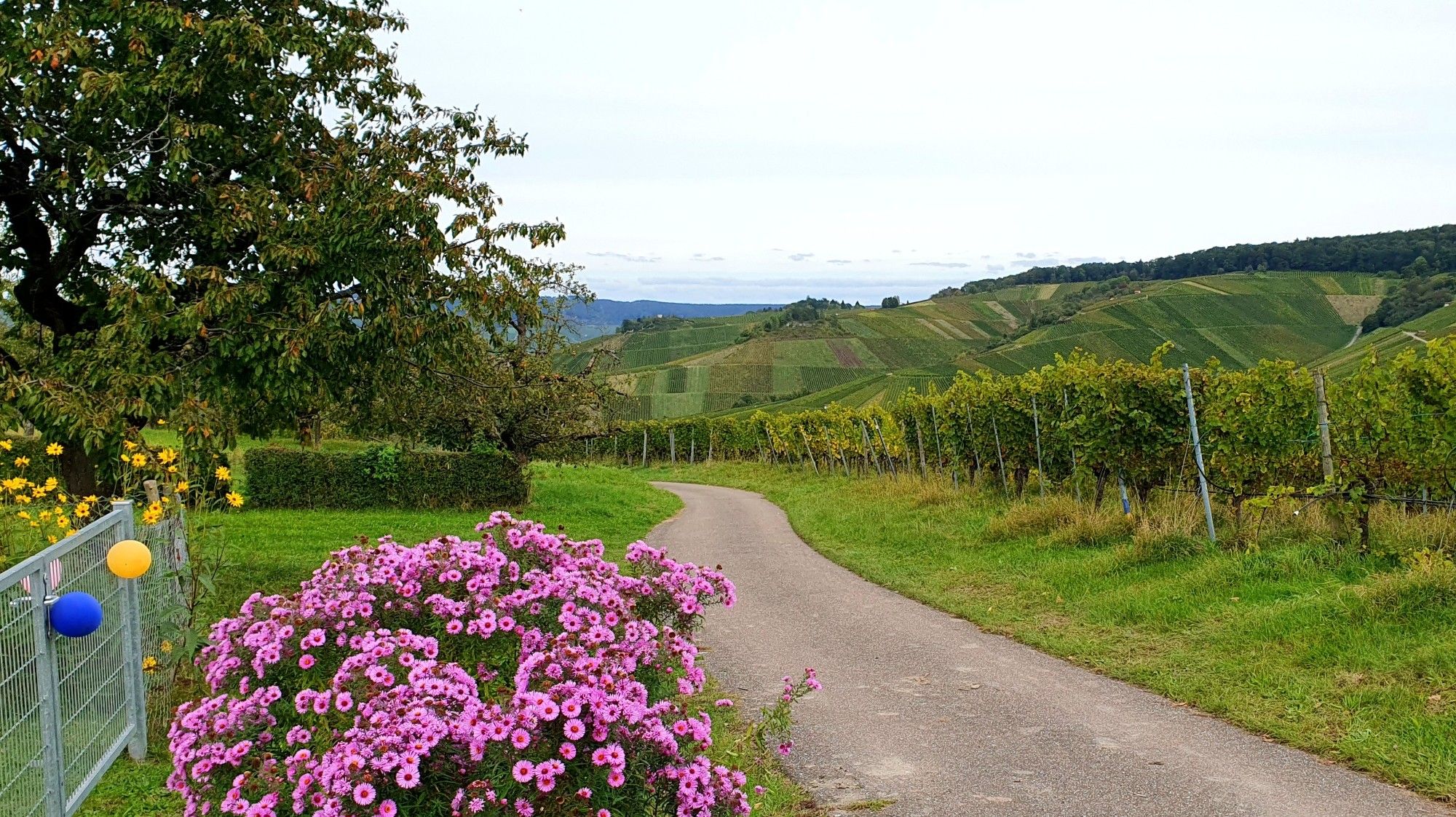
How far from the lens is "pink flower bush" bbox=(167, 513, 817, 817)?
3.38 meters

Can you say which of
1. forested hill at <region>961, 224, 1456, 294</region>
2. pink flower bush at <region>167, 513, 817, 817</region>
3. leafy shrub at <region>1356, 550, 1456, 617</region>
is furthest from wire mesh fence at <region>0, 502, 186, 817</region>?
forested hill at <region>961, 224, 1456, 294</region>

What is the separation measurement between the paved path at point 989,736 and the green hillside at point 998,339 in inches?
2833

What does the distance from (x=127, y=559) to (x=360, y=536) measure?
2.21 metres

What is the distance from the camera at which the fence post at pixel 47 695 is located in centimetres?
464

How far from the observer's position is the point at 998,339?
4660 inches

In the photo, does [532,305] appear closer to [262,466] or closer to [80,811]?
[80,811]

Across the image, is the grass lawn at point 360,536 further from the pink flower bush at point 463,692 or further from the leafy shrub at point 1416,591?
the leafy shrub at point 1416,591

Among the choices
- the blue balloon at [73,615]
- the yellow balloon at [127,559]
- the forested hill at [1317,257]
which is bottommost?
the blue balloon at [73,615]

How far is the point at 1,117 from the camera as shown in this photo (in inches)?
363

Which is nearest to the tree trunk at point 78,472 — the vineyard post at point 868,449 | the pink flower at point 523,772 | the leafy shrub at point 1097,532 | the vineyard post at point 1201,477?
the pink flower at point 523,772

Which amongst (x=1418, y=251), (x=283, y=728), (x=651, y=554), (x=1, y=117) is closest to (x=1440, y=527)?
(x=651, y=554)

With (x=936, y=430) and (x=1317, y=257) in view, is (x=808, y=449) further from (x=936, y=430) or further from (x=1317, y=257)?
(x=1317, y=257)

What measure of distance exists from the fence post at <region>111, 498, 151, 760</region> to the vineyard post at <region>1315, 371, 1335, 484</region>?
32.4ft

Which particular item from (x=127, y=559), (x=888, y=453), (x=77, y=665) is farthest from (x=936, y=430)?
(x=77, y=665)
